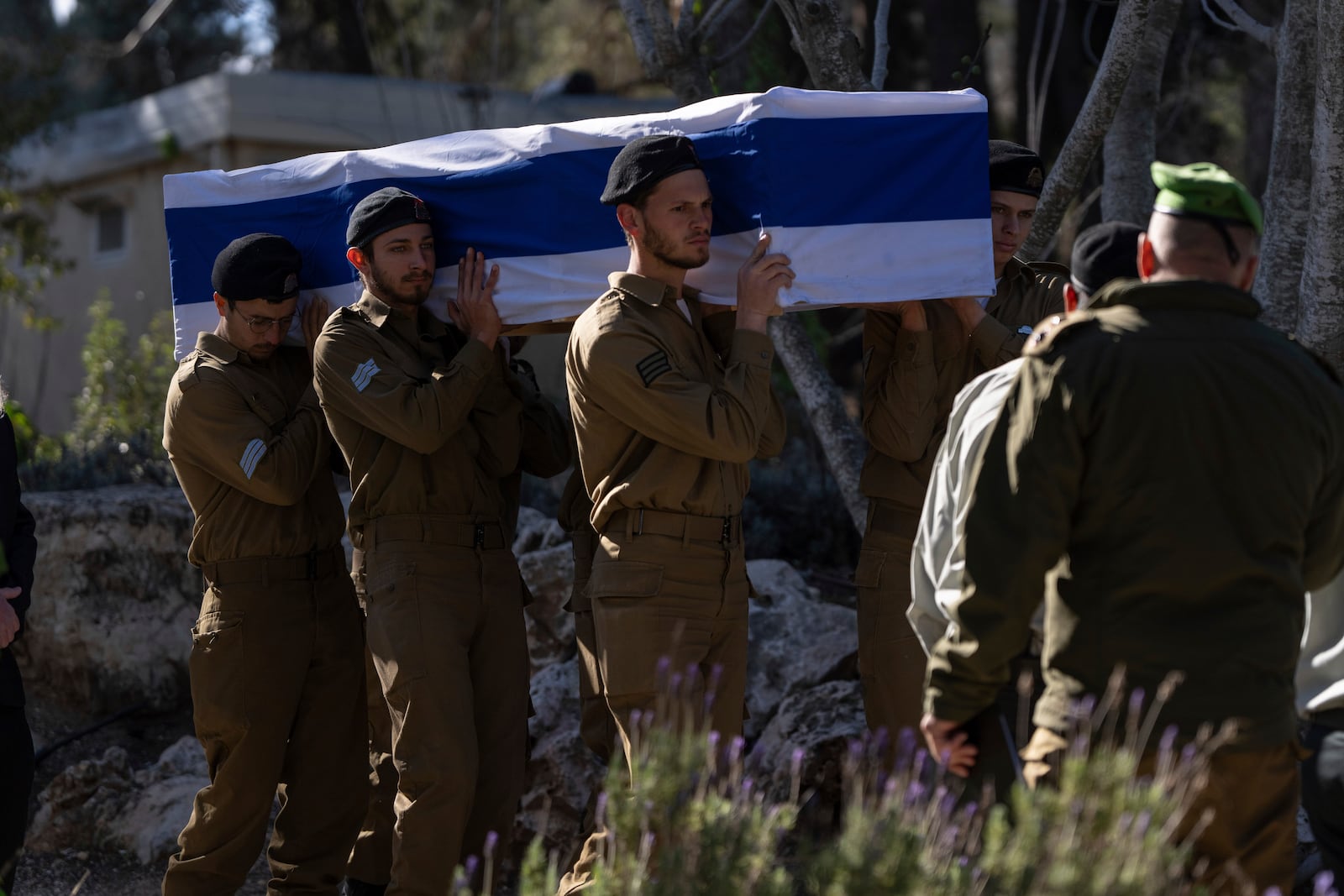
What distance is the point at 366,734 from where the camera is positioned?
490 cm

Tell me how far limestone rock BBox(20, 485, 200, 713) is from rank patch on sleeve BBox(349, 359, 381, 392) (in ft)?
8.96

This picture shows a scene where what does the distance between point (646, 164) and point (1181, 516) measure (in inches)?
69.3

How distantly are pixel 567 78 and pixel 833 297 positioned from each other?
8232mm

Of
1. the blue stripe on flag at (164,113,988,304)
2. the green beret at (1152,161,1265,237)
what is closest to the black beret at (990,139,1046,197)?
the blue stripe on flag at (164,113,988,304)

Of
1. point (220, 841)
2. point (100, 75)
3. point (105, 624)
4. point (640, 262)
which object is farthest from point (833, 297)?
point (100, 75)

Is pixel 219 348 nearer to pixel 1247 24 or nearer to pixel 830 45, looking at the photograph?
pixel 830 45

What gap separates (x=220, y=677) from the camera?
462 centimetres

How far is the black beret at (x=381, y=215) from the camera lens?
14.4 feet

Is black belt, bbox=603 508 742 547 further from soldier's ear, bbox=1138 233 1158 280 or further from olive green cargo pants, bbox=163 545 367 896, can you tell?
soldier's ear, bbox=1138 233 1158 280

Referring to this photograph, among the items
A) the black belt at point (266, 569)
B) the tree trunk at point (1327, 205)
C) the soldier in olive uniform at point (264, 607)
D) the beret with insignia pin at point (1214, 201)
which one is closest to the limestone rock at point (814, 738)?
the soldier in olive uniform at point (264, 607)

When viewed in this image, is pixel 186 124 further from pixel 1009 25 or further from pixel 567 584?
pixel 1009 25

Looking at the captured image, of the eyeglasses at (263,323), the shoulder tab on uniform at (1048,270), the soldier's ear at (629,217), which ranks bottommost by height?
the eyeglasses at (263,323)

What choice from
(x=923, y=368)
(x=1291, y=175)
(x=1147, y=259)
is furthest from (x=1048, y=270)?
(x=1147, y=259)

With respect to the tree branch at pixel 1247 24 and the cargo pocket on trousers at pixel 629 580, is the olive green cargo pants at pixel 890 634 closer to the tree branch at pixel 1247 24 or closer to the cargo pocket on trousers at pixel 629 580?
the cargo pocket on trousers at pixel 629 580
